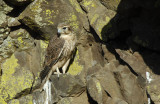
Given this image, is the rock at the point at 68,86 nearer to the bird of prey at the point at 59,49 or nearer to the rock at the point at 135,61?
the bird of prey at the point at 59,49

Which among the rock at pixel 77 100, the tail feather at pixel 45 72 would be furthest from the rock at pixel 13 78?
the rock at pixel 77 100

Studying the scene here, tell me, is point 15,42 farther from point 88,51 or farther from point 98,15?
point 98,15

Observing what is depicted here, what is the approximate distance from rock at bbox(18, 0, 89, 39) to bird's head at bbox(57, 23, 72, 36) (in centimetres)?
35

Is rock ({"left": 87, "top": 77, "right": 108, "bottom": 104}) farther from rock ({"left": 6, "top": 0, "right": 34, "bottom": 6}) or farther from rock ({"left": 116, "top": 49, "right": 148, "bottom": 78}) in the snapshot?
rock ({"left": 6, "top": 0, "right": 34, "bottom": 6})

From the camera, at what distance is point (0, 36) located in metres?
6.81

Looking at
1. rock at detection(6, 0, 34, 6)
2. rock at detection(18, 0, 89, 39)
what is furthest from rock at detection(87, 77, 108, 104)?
rock at detection(6, 0, 34, 6)

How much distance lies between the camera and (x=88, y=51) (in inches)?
262

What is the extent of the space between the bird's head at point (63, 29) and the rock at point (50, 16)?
1.13ft

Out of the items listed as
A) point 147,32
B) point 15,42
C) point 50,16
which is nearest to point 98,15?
point 50,16

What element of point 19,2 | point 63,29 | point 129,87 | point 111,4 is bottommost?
point 129,87

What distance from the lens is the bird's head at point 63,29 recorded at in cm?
627

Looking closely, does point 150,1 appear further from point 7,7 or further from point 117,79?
point 7,7

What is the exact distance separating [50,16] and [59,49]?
916 millimetres

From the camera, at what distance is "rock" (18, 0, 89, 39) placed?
21.6ft
